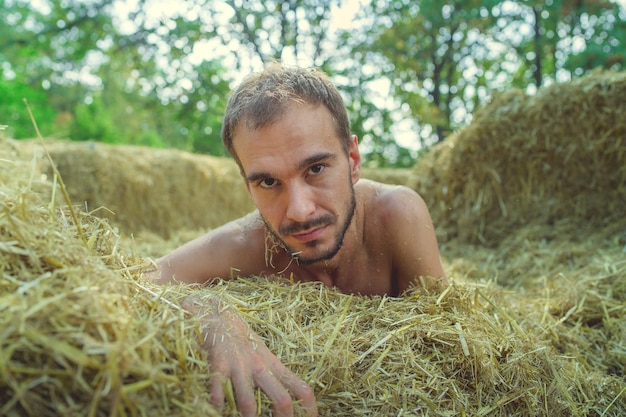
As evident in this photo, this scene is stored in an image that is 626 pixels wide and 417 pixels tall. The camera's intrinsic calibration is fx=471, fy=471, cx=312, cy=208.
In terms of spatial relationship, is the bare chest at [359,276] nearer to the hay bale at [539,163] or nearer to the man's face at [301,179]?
the man's face at [301,179]

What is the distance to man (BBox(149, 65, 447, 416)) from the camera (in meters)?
1.89

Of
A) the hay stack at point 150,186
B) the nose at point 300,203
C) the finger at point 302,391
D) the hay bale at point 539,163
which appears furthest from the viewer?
the hay stack at point 150,186

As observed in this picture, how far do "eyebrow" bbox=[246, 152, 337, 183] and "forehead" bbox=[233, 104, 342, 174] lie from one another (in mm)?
11

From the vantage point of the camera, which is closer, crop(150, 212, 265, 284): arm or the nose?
the nose

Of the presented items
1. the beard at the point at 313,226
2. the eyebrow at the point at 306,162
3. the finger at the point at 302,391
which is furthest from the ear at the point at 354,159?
the finger at the point at 302,391

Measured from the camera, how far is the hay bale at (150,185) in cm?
536

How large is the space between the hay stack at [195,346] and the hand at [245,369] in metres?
0.04

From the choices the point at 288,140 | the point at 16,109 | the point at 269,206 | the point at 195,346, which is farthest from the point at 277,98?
the point at 16,109

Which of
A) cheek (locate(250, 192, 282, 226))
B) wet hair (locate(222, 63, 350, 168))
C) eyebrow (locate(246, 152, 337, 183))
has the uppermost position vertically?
wet hair (locate(222, 63, 350, 168))

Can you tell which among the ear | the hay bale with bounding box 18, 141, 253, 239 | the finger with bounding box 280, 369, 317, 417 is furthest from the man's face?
the hay bale with bounding box 18, 141, 253, 239

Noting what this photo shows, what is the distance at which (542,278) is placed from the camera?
322 cm

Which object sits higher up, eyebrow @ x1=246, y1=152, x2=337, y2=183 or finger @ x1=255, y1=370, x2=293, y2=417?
eyebrow @ x1=246, y1=152, x2=337, y2=183

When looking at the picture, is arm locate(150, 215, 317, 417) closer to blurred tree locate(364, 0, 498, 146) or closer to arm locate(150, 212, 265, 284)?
arm locate(150, 212, 265, 284)

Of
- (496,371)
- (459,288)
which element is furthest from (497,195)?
(496,371)
